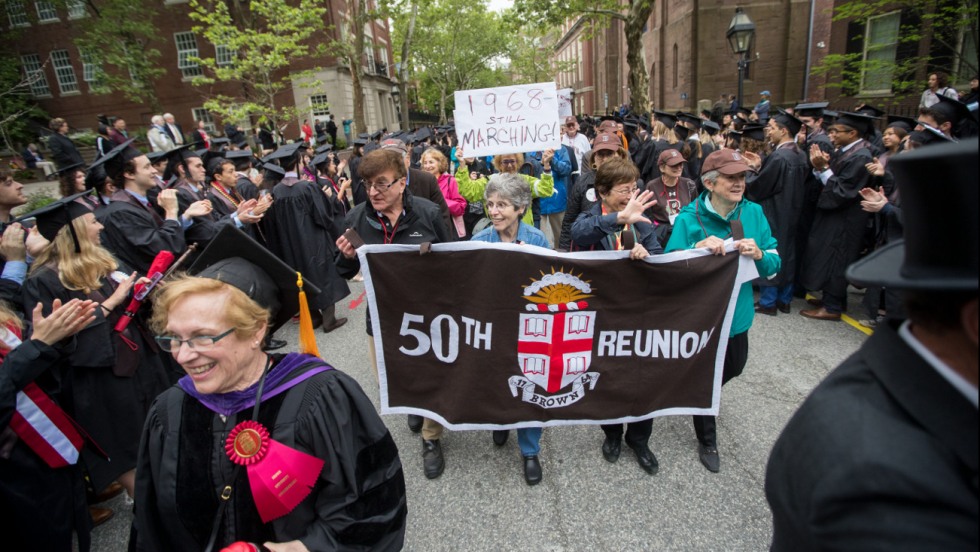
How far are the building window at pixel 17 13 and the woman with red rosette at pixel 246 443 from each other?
36.6 meters

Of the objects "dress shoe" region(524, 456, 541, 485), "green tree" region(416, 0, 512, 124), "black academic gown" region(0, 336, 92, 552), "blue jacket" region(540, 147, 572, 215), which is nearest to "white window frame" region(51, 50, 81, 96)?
"green tree" region(416, 0, 512, 124)

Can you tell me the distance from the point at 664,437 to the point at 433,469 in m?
1.78

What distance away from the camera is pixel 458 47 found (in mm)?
50250

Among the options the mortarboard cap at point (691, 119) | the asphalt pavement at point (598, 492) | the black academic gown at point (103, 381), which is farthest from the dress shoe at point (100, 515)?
the mortarboard cap at point (691, 119)

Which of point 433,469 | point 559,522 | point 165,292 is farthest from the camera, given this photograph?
point 433,469

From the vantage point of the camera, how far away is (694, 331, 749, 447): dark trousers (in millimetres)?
3379

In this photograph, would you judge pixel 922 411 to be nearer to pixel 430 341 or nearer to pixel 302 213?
pixel 430 341

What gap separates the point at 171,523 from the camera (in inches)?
73.4

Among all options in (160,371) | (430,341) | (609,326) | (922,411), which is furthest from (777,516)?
(160,371)

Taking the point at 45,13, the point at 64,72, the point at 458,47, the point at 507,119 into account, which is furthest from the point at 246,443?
the point at 458,47

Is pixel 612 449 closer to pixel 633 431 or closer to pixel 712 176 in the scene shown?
pixel 633 431

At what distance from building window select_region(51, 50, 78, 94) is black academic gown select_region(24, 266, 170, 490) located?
42.7 m

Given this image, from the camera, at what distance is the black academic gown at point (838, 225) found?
5.43m

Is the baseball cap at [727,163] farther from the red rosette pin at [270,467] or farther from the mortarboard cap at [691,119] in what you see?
the mortarboard cap at [691,119]
